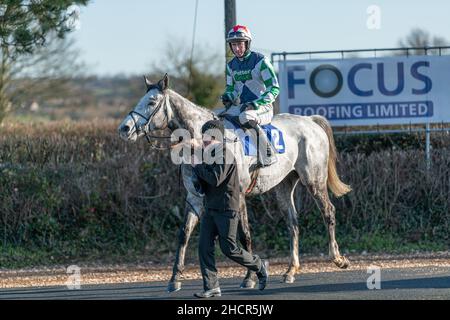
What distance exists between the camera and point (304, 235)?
16.2 meters

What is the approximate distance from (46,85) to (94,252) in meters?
17.1

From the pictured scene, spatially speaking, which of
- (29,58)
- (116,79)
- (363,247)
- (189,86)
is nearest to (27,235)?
(363,247)

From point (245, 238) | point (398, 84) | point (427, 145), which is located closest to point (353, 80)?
point (398, 84)

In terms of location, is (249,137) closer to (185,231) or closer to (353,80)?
(185,231)

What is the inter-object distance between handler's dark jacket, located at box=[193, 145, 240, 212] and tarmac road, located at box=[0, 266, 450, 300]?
1.20 metres

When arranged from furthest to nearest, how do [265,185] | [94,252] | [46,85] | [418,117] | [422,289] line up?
[46,85] < [418,117] < [94,252] < [265,185] < [422,289]

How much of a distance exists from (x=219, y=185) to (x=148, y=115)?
1777mm

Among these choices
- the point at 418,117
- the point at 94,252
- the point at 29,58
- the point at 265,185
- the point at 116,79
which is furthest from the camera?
the point at 116,79

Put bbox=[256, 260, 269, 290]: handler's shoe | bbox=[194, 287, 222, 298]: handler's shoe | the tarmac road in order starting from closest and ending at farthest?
bbox=[194, 287, 222, 298]: handler's shoe → the tarmac road → bbox=[256, 260, 269, 290]: handler's shoe

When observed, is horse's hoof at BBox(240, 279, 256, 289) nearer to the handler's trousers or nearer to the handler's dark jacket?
the handler's trousers

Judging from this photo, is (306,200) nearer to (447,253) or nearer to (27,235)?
(447,253)

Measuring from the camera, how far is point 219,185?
32.4 ft

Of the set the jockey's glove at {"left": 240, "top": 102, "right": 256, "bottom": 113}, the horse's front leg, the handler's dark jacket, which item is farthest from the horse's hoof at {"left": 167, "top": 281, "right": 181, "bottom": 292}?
the jockey's glove at {"left": 240, "top": 102, "right": 256, "bottom": 113}

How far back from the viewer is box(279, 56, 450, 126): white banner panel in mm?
17156
